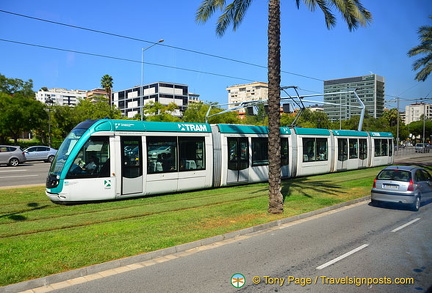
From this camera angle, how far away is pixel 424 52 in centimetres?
2839

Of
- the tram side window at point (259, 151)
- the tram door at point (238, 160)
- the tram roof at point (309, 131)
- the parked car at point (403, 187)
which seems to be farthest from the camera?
the tram roof at point (309, 131)

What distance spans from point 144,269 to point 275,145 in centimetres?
628

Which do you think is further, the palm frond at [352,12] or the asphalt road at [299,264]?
the palm frond at [352,12]

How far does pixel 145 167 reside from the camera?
13.2m

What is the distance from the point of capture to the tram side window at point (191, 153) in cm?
1461

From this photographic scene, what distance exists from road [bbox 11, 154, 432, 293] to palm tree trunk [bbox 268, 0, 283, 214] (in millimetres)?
2155

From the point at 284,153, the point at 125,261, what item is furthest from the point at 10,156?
the point at 125,261

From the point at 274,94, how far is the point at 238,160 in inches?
249

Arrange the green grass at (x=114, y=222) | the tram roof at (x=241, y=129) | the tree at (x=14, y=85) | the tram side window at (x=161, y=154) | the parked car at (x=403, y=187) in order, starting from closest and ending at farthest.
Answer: the green grass at (x=114, y=222), the parked car at (x=403, y=187), the tram side window at (x=161, y=154), the tram roof at (x=241, y=129), the tree at (x=14, y=85)

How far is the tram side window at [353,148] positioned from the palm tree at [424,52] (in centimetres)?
950

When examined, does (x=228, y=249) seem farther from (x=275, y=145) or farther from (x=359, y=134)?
(x=359, y=134)

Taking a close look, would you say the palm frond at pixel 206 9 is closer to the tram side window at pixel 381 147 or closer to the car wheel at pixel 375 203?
the car wheel at pixel 375 203

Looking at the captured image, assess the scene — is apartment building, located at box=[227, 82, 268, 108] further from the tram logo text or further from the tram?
the tram logo text

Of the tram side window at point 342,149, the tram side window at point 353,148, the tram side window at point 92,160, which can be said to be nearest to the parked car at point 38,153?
the tram side window at point 92,160
